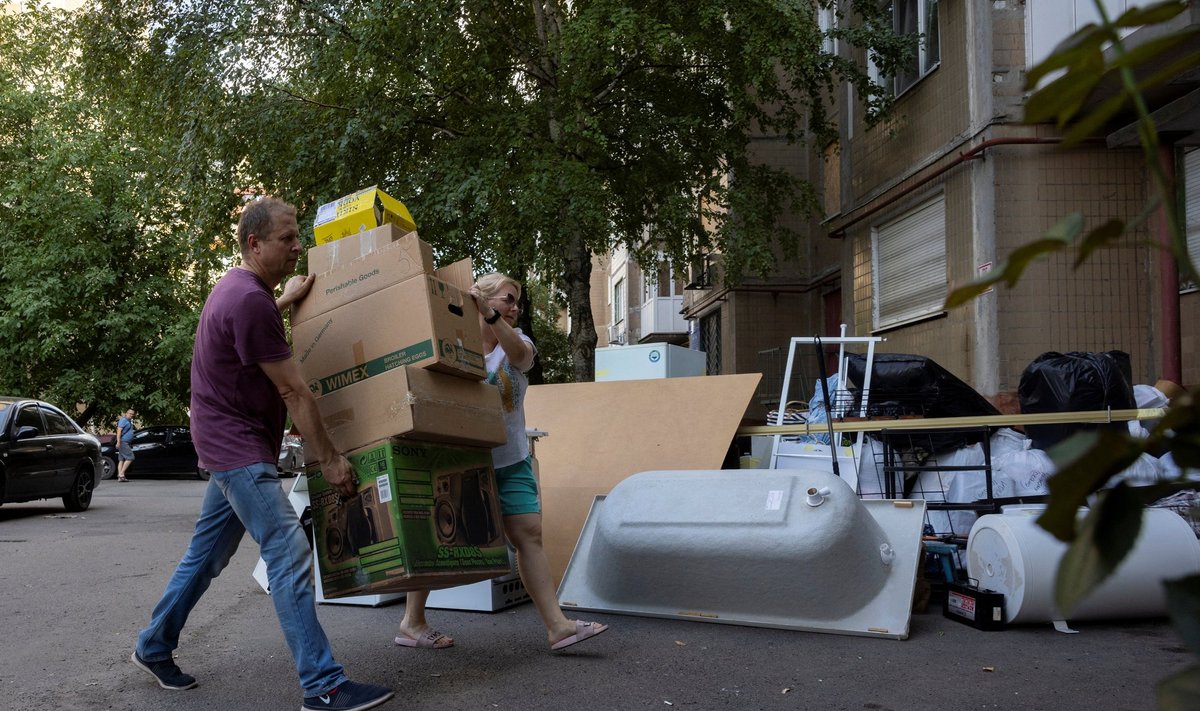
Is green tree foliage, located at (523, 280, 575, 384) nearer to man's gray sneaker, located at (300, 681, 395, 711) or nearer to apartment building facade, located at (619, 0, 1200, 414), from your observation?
apartment building facade, located at (619, 0, 1200, 414)

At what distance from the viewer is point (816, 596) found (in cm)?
530

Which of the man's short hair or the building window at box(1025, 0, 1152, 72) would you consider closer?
the man's short hair

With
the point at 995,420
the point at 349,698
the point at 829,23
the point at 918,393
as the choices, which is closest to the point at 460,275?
the point at 349,698

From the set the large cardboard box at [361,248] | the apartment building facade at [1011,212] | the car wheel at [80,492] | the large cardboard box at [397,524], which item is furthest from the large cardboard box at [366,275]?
the car wheel at [80,492]

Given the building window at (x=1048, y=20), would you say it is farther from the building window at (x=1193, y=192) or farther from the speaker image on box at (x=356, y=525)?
the speaker image on box at (x=356, y=525)

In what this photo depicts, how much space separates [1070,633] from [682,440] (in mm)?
2787

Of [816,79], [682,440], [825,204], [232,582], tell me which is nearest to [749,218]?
[816,79]

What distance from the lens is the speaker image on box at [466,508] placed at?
13.8 feet

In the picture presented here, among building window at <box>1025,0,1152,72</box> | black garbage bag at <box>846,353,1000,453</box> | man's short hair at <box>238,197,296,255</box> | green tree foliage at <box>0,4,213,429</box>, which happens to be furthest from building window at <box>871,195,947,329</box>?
green tree foliage at <box>0,4,213,429</box>

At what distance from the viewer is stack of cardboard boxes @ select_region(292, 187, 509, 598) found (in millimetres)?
3984

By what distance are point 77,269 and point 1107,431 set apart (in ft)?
103

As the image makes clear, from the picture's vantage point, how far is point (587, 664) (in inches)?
186

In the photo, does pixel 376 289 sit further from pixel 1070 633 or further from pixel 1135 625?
pixel 1135 625

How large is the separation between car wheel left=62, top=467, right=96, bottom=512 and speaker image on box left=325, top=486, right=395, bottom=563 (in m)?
12.1
